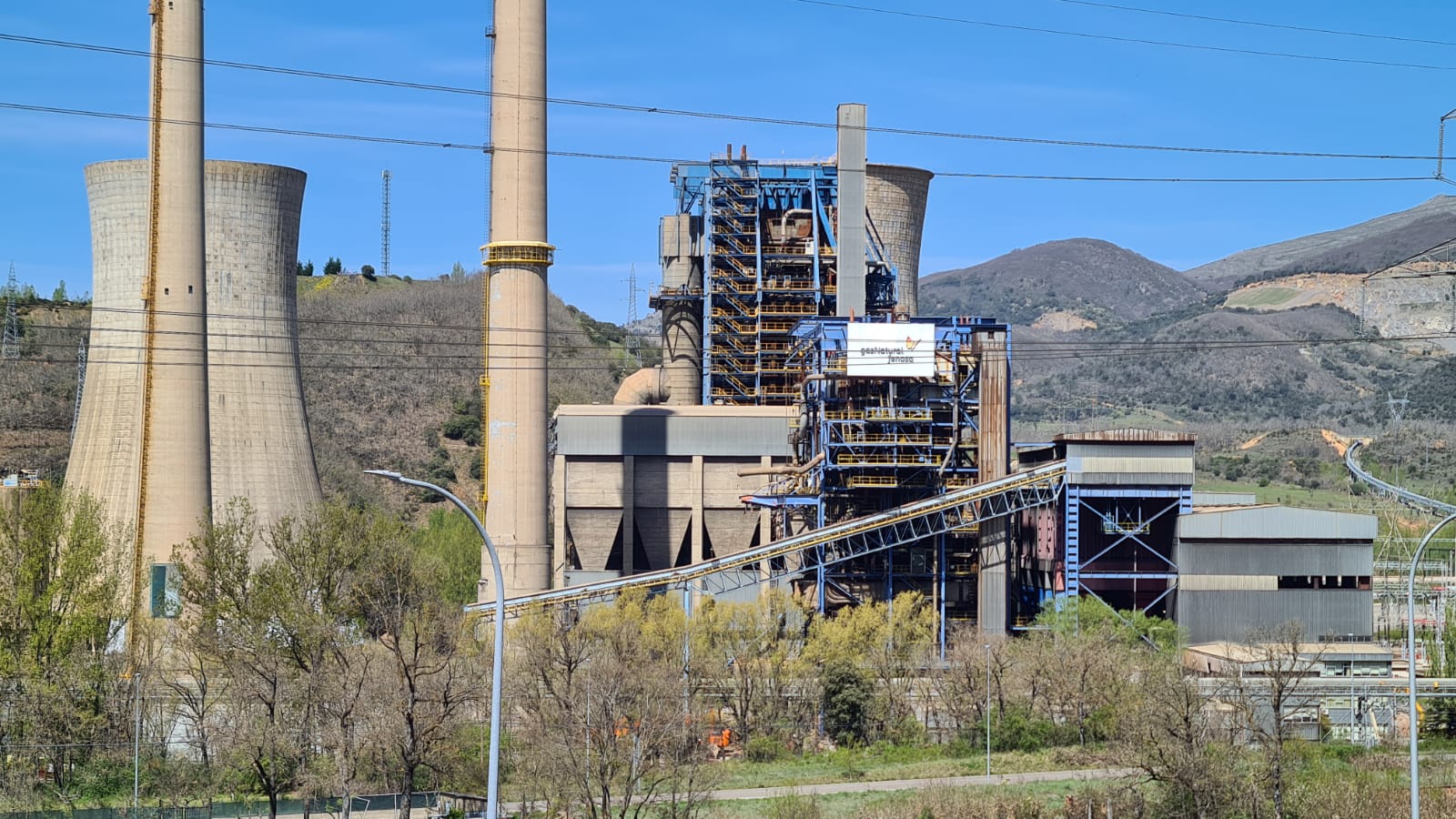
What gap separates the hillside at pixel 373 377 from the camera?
92.9 m

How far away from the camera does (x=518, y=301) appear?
4975 cm

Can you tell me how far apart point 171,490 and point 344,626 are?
5693 millimetres

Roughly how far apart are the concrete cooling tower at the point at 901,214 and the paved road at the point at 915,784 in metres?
35.1

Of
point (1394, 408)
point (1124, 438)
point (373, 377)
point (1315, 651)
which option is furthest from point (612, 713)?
→ point (1394, 408)

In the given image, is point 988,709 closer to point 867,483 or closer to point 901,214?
point 867,483

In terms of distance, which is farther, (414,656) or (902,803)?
(414,656)

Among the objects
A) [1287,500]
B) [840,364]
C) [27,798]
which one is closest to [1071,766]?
[840,364]

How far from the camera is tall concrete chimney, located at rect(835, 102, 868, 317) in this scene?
61.9 meters

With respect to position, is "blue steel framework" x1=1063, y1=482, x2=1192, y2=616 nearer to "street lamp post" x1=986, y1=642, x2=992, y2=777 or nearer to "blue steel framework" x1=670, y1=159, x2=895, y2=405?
"street lamp post" x1=986, y1=642, x2=992, y2=777

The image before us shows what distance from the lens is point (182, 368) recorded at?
136 ft

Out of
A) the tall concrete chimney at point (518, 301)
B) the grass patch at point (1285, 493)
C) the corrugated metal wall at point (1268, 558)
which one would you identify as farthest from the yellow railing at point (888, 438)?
the grass patch at point (1285, 493)

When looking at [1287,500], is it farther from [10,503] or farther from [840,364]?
[10,503]

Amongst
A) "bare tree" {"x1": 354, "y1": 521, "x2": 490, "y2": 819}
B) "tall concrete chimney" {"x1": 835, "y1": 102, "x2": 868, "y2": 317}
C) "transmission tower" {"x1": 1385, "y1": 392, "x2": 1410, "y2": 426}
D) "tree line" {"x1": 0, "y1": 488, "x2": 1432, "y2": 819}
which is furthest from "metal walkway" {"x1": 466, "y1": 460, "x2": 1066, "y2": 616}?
"transmission tower" {"x1": 1385, "y1": 392, "x2": 1410, "y2": 426}

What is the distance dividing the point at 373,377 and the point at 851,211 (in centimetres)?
6133
